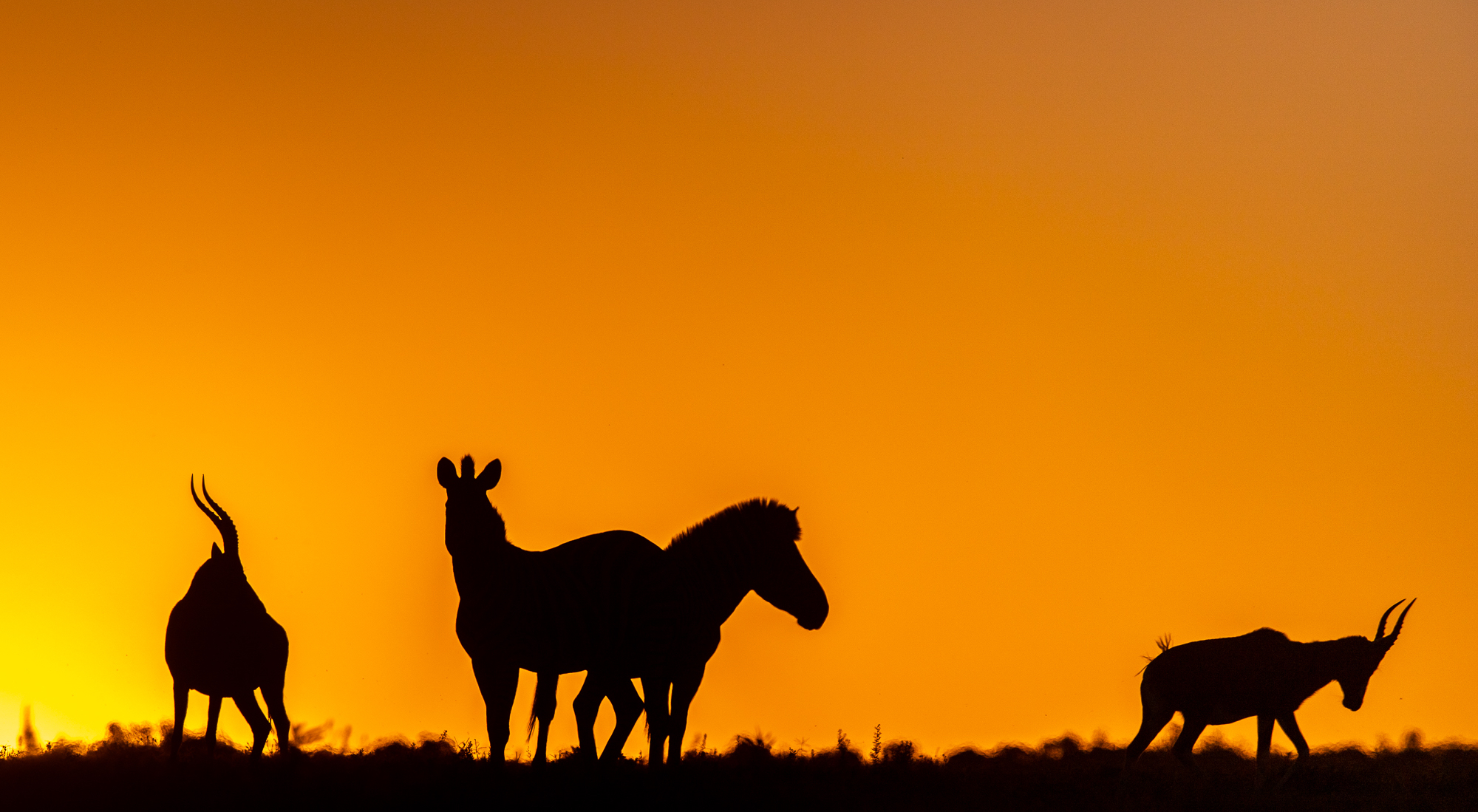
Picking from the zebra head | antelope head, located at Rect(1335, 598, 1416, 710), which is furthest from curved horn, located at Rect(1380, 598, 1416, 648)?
the zebra head

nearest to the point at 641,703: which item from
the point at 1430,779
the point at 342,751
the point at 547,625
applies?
the point at 547,625

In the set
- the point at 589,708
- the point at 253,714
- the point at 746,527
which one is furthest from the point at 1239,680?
the point at 253,714

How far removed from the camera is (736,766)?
14.9 metres

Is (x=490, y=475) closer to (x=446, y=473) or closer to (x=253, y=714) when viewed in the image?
(x=446, y=473)

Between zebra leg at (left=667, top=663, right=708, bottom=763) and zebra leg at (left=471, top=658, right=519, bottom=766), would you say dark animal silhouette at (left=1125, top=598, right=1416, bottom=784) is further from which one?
zebra leg at (left=471, top=658, right=519, bottom=766)

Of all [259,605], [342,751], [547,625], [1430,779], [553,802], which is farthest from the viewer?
[1430,779]

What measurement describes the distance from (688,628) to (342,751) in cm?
384

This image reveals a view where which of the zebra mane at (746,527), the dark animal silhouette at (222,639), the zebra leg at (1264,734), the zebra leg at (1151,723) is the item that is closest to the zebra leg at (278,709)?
the dark animal silhouette at (222,639)

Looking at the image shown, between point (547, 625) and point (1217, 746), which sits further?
point (1217, 746)

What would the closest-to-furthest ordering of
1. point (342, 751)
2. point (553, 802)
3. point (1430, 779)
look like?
point (553, 802) → point (342, 751) → point (1430, 779)

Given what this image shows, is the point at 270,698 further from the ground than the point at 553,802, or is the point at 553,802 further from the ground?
the point at 270,698

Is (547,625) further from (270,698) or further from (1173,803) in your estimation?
(1173,803)

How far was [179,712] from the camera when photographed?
47.0ft

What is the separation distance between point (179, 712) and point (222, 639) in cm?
78
